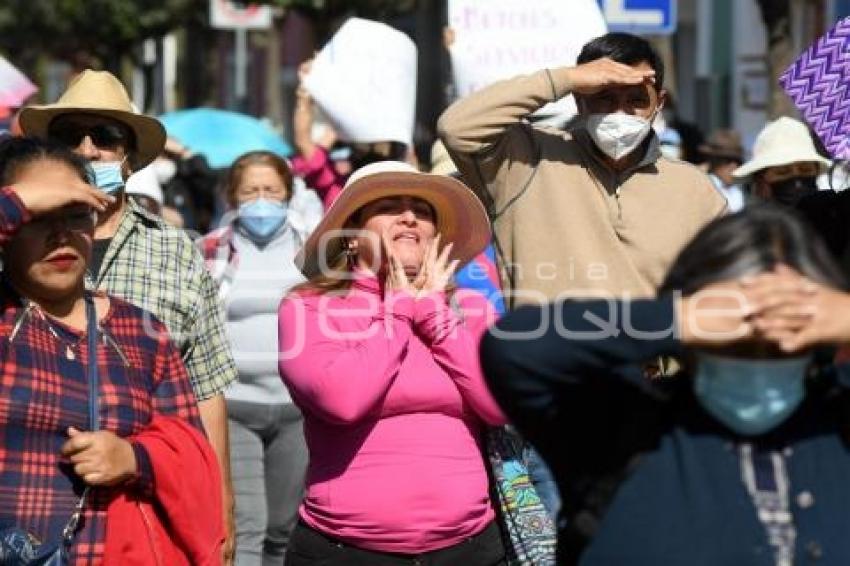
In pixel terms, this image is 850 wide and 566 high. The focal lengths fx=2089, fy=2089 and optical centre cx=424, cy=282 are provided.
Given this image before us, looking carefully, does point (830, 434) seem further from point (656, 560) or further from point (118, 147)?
point (118, 147)

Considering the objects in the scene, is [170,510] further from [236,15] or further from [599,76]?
[236,15]

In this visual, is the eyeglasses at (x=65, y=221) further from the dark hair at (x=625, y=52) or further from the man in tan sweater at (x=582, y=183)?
the dark hair at (x=625, y=52)

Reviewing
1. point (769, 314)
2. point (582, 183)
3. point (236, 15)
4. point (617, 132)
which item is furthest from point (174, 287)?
point (236, 15)

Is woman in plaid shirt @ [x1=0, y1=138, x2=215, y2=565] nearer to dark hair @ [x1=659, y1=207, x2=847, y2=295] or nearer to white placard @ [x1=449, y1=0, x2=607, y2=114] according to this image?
dark hair @ [x1=659, y1=207, x2=847, y2=295]

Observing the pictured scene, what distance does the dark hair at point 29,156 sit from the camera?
500 centimetres

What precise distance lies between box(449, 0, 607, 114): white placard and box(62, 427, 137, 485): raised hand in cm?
450

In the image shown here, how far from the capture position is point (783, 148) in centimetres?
957

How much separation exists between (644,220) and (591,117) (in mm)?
342

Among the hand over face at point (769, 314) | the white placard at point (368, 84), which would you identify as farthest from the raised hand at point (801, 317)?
the white placard at point (368, 84)

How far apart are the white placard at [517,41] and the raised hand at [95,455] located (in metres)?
4.50

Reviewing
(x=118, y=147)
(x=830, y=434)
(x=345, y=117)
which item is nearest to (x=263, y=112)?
(x=345, y=117)

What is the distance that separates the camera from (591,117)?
20.1 feet

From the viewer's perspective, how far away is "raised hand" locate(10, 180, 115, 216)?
472 cm

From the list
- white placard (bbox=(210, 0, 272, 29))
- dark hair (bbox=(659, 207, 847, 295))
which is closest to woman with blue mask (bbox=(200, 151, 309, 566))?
dark hair (bbox=(659, 207, 847, 295))
